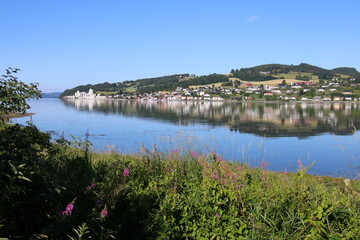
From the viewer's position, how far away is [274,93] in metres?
147

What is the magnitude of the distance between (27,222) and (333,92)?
149738 millimetres

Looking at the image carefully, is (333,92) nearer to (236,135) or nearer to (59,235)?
(236,135)

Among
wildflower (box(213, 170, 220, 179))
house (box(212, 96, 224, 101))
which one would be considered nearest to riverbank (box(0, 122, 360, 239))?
wildflower (box(213, 170, 220, 179))

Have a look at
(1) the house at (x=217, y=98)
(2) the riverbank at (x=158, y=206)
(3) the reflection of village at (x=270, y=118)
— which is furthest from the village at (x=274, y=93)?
(2) the riverbank at (x=158, y=206)

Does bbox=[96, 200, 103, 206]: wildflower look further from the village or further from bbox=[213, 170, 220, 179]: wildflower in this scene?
the village

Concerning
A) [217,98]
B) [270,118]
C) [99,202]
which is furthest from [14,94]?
[217,98]

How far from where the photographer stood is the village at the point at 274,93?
134 meters

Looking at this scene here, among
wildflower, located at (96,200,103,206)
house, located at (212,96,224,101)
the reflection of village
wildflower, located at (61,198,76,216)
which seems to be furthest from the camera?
house, located at (212,96,224,101)

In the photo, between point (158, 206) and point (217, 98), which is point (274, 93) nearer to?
point (217, 98)

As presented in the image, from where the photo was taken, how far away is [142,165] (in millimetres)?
6551

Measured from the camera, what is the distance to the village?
13350cm

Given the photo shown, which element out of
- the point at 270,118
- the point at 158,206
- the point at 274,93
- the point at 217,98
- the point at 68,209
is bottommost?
the point at 270,118

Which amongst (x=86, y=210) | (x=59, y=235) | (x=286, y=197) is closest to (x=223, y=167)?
(x=286, y=197)

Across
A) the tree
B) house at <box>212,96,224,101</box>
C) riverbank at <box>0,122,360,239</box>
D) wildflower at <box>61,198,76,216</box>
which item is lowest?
house at <box>212,96,224,101</box>
